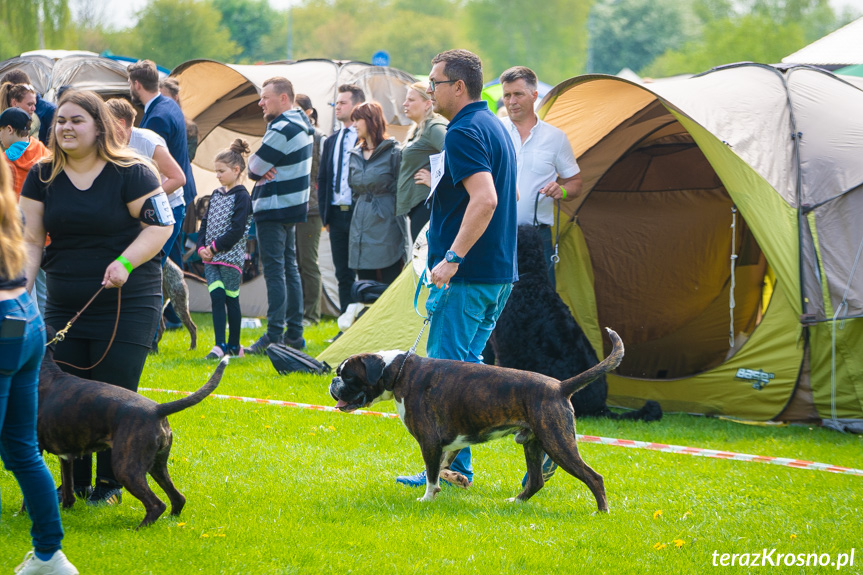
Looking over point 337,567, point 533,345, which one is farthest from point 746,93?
point 337,567

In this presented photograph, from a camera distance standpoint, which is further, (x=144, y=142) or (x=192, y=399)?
(x=144, y=142)

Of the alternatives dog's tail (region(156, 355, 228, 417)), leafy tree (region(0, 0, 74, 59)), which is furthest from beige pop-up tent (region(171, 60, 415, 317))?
leafy tree (region(0, 0, 74, 59))

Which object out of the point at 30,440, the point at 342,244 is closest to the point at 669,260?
the point at 342,244

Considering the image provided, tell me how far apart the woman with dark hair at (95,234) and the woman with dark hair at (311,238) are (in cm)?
504

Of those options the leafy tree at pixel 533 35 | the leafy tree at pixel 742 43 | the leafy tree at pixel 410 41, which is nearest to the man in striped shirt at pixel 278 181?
the leafy tree at pixel 742 43

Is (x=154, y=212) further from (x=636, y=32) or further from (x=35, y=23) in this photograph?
(x=636, y=32)

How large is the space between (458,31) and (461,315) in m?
83.2

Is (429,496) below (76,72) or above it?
below

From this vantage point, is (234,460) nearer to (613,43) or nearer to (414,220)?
(414,220)

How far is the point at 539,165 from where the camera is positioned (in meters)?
6.69

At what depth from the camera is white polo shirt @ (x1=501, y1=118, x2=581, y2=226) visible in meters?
6.69

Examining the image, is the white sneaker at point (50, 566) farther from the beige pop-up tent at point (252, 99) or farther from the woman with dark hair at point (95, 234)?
the beige pop-up tent at point (252, 99)

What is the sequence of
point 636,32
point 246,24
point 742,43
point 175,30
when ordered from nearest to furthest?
point 175,30 → point 742,43 → point 246,24 → point 636,32

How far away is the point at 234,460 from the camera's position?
491cm
